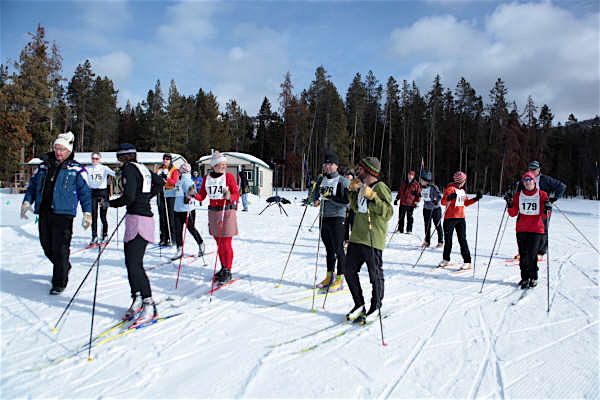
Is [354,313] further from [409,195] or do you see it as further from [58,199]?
[409,195]

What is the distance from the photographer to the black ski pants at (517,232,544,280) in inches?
216

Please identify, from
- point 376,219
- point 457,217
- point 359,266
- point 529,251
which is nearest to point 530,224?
point 529,251

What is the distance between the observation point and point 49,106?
3034 cm

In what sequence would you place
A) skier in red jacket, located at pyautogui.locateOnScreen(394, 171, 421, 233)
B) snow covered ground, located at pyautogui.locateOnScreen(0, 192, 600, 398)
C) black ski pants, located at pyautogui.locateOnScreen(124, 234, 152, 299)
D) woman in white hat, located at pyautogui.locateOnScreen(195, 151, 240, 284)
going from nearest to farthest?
snow covered ground, located at pyautogui.locateOnScreen(0, 192, 600, 398) → black ski pants, located at pyautogui.locateOnScreen(124, 234, 152, 299) → woman in white hat, located at pyautogui.locateOnScreen(195, 151, 240, 284) → skier in red jacket, located at pyautogui.locateOnScreen(394, 171, 421, 233)

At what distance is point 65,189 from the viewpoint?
473cm

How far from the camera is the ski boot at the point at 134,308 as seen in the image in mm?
4062

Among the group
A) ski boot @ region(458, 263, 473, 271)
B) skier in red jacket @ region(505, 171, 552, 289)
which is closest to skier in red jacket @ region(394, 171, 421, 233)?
ski boot @ region(458, 263, 473, 271)

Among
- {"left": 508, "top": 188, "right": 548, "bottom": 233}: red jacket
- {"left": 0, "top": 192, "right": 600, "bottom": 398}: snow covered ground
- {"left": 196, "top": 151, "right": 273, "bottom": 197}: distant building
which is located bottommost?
{"left": 0, "top": 192, "right": 600, "bottom": 398}: snow covered ground

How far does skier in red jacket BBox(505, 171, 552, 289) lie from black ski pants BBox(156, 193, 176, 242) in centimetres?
665

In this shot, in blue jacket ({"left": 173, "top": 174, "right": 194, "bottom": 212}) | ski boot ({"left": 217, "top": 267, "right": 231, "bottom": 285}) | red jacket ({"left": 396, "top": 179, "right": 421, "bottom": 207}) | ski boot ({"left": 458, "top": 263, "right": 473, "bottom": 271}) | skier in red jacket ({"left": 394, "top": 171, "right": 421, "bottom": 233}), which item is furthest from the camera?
red jacket ({"left": 396, "top": 179, "right": 421, "bottom": 207})

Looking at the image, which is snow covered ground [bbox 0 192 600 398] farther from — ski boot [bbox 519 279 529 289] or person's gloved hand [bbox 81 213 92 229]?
person's gloved hand [bbox 81 213 92 229]

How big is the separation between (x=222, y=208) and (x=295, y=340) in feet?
8.05

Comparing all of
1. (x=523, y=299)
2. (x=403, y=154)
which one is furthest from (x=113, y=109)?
(x=523, y=299)

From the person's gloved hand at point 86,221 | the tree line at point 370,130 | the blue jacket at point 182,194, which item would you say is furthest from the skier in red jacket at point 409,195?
the tree line at point 370,130
